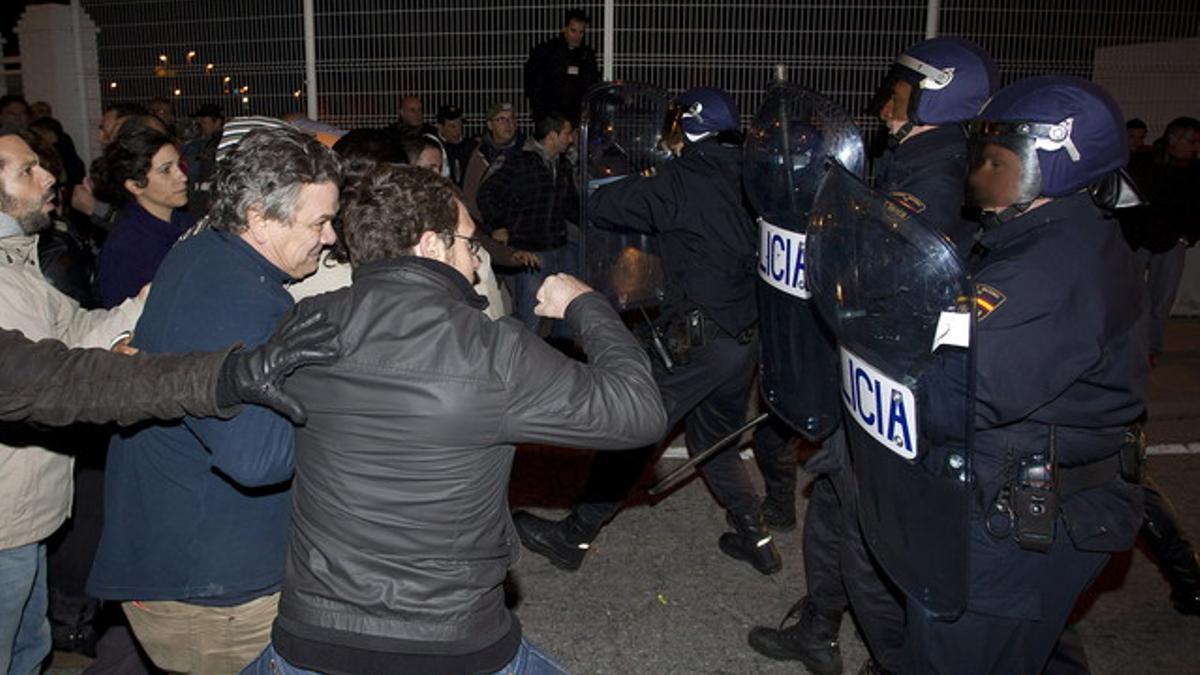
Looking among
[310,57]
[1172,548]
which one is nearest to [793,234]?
[1172,548]

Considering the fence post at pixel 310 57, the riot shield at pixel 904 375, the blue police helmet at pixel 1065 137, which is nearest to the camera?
the riot shield at pixel 904 375

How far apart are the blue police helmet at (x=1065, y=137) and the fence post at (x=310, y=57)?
7393 mm

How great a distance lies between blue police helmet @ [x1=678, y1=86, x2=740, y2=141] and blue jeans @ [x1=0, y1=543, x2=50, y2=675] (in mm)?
3106

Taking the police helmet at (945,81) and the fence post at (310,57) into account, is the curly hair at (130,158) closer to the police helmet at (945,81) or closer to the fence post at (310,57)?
the police helmet at (945,81)

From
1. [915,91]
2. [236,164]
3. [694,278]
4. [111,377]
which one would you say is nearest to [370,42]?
[694,278]

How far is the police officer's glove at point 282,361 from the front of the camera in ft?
6.49

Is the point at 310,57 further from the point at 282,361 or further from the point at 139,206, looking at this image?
the point at 282,361

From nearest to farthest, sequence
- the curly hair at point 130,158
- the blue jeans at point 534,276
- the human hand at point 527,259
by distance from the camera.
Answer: the curly hair at point 130,158
the human hand at point 527,259
the blue jeans at point 534,276

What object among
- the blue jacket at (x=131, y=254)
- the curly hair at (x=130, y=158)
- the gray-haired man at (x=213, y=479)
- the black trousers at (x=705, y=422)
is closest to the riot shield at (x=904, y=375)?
the gray-haired man at (x=213, y=479)

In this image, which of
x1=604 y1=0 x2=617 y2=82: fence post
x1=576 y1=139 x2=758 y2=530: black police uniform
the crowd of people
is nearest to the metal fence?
x1=604 y1=0 x2=617 y2=82: fence post

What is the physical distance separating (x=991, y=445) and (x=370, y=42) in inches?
294

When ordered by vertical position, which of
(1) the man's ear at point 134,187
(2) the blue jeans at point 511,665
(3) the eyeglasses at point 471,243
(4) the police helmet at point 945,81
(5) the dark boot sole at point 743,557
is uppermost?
(4) the police helmet at point 945,81

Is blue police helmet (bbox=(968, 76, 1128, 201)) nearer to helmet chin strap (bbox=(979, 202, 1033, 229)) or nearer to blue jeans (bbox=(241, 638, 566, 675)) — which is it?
helmet chin strap (bbox=(979, 202, 1033, 229))

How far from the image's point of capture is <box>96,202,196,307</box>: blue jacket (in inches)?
156
